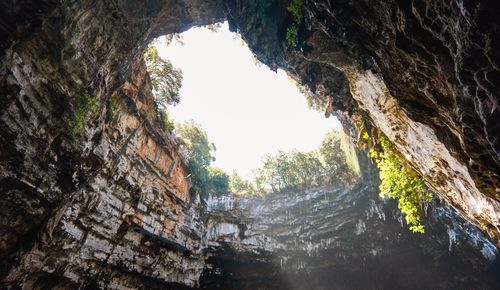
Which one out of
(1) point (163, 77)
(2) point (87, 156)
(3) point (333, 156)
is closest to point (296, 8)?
(2) point (87, 156)

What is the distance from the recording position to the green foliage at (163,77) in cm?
1600

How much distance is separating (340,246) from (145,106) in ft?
46.1

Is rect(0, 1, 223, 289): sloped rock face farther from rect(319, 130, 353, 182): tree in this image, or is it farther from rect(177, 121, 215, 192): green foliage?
rect(319, 130, 353, 182): tree

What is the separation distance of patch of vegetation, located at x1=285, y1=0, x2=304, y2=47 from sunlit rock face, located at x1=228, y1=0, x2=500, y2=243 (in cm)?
15

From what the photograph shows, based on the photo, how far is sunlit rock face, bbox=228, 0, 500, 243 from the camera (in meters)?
3.14

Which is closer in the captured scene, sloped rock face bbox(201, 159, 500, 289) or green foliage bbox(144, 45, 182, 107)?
green foliage bbox(144, 45, 182, 107)

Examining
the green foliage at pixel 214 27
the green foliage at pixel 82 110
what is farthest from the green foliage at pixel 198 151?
the green foliage at pixel 82 110

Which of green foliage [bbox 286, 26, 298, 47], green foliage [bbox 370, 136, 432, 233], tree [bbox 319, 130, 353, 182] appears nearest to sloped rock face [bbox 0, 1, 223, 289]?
green foliage [bbox 286, 26, 298, 47]

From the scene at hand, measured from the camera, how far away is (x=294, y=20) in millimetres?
8586

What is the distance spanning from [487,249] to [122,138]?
19635mm

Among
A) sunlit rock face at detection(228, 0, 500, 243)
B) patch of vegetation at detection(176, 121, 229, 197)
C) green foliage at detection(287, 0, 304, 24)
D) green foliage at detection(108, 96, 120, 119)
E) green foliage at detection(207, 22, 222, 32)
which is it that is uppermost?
green foliage at detection(207, 22, 222, 32)

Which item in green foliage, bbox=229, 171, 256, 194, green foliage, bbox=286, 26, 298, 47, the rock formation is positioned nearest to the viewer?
the rock formation

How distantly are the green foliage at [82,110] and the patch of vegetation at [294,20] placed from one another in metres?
5.78

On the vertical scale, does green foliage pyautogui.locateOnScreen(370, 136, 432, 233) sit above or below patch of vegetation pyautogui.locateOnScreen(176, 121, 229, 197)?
below
